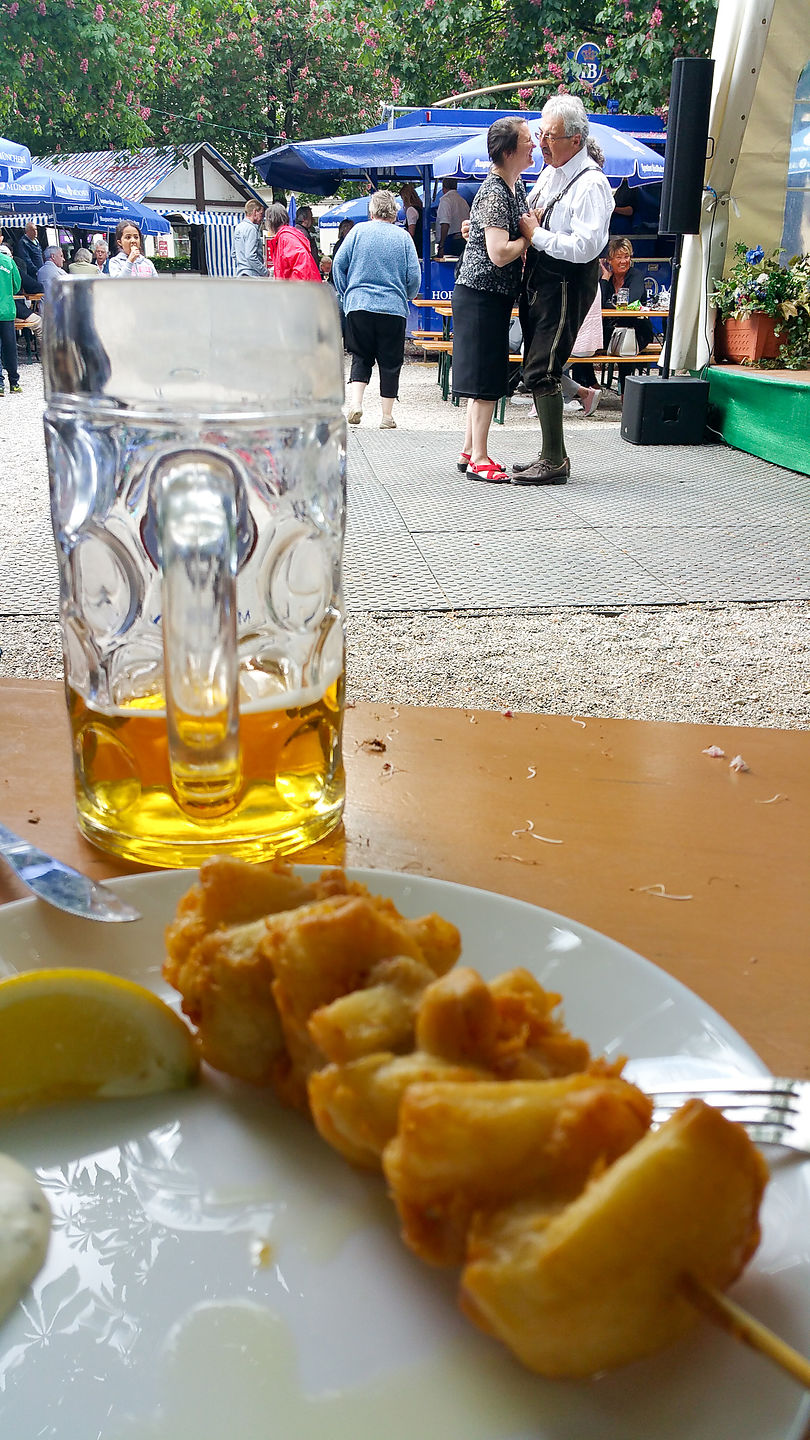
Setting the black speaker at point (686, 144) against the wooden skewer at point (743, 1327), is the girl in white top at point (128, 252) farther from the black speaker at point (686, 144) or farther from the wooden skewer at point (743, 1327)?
the wooden skewer at point (743, 1327)

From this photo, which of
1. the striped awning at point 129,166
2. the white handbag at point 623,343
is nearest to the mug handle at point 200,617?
the white handbag at point 623,343

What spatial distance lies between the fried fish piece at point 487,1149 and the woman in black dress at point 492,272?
248 inches

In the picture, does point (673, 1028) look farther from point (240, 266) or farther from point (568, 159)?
point (240, 266)

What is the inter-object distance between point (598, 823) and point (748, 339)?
27.8ft

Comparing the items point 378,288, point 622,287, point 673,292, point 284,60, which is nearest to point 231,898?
point 378,288

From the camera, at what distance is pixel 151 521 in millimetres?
863

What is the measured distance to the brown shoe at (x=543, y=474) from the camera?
23.0 ft

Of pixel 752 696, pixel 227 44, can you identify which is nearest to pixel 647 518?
pixel 752 696

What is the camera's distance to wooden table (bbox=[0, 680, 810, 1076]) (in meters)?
0.82

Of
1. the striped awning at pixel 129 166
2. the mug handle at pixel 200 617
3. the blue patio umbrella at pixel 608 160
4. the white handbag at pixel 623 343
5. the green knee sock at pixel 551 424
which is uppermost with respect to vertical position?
the striped awning at pixel 129 166

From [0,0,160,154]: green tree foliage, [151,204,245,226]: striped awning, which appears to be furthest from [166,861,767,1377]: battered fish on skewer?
[151,204,245,226]: striped awning

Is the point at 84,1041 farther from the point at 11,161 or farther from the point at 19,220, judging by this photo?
the point at 19,220

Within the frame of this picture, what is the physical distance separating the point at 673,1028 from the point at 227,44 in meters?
35.8

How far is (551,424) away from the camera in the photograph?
22.4ft
